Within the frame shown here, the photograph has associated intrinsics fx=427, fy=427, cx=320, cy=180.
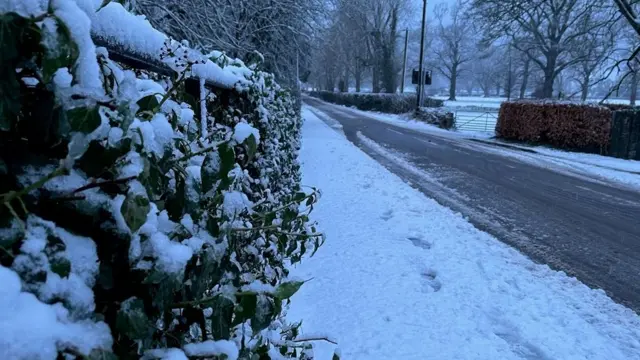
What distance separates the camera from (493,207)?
23.5 ft

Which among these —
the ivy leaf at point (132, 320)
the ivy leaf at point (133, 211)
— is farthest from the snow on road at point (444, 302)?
the ivy leaf at point (133, 211)

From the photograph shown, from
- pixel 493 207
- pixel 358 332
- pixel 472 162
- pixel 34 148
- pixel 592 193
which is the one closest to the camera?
pixel 34 148

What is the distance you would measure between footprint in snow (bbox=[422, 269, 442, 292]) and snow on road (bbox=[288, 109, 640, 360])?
1 cm

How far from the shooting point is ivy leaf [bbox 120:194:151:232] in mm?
752

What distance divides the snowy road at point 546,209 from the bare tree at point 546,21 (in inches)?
298

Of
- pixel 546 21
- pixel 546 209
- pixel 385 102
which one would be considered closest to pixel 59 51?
pixel 546 209

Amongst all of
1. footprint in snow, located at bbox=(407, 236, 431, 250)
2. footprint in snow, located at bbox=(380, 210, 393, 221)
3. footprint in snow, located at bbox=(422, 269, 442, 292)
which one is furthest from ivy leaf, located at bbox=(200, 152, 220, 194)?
footprint in snow, located at bbox=(380, 210, 393, 221)

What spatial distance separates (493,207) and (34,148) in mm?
7277

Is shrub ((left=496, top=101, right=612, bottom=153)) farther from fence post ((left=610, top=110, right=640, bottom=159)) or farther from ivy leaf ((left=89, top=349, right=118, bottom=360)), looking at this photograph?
ivy leaf ((left=89, top=349, right=118, bottom=360))

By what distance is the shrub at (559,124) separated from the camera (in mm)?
14398

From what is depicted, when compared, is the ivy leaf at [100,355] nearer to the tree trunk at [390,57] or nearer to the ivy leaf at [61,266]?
the ivy leaf at [61,266]

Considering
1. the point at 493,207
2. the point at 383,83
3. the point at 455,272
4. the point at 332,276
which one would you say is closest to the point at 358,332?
the point at 332,276

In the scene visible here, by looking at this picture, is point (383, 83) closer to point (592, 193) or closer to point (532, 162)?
point (532, 162)

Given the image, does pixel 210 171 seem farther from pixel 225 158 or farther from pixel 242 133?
pixel 242 133
